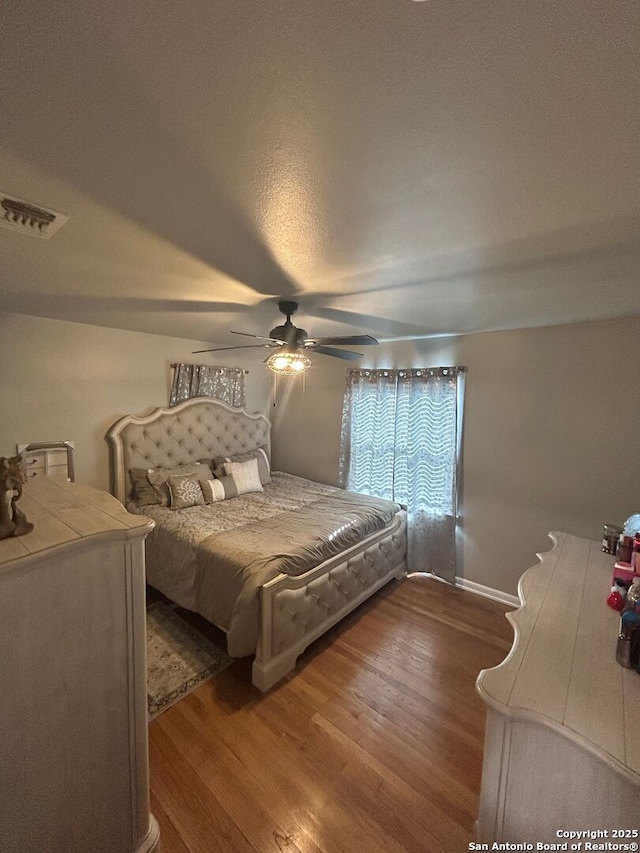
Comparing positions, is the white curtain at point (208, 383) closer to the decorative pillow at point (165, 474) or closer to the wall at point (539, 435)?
the decorative pillow at point (165, 474)

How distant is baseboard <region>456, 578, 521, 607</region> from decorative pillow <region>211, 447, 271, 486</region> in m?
2.33

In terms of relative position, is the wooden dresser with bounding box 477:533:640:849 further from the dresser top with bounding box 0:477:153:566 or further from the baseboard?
the baseboard

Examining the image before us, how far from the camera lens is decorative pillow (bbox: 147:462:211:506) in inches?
115

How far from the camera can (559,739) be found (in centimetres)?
82

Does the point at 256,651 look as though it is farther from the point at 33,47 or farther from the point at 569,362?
the point at 569,362

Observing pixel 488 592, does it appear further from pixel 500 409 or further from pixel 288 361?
pixel 288 361

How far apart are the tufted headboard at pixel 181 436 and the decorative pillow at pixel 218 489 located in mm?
478

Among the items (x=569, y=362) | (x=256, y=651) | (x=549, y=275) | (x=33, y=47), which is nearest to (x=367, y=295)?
(x=549, y=275)

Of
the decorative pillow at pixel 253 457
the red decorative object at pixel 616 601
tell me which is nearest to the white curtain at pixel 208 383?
the decorative pillow at pixel 253 457

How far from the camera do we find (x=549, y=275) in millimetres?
1546

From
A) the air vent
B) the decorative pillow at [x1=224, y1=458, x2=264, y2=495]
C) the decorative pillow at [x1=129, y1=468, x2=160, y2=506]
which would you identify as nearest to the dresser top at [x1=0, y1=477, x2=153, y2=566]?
the air vent

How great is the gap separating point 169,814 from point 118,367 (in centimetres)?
308

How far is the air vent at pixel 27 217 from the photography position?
1.06 meters

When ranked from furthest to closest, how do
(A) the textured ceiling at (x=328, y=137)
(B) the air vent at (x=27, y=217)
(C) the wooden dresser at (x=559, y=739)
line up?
(B) the air vent at (x=27, y=217)
(C) the wooden dresser at (x=559, y=739)
(A) the textured ceiling at (x=328, y=137)
